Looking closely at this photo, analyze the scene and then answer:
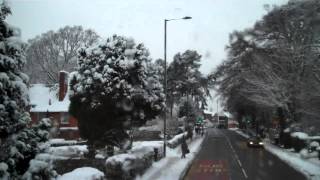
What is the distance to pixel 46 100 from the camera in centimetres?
7150

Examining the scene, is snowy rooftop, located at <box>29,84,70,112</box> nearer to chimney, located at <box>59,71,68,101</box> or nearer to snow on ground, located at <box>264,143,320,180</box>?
chimney, located at <box>59,71,68,101</box>

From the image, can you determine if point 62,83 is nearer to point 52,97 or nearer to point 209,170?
point 52,97

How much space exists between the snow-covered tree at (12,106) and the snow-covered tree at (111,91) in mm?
17120

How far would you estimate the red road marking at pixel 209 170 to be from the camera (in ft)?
92.0

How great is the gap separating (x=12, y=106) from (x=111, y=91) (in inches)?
710

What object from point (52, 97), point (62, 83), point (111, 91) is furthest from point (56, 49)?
point (111, 91)

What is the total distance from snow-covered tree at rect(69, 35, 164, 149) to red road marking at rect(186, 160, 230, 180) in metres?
4.32

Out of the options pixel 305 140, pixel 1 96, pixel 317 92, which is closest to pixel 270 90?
pixel 305 140

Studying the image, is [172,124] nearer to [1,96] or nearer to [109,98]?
[109,98]

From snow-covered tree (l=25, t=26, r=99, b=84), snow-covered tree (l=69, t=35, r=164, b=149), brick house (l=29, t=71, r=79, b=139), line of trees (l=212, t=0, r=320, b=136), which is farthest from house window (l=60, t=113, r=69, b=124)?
snow-covered tree (l=69, t=35, r=164, b=149)

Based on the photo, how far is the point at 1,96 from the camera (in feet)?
38.4

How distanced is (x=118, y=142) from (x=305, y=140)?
2001 centimetres

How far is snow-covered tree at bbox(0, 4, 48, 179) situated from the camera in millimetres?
11766

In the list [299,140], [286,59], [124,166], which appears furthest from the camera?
[286,59]
